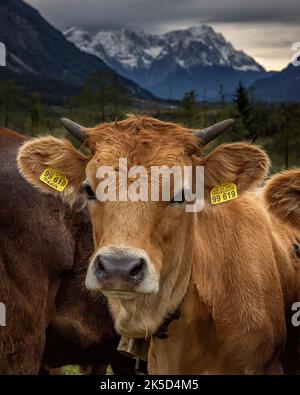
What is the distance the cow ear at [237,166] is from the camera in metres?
5.66

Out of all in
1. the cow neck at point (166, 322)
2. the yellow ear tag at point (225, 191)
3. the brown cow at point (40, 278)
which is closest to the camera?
the cow neck at point (166, 322)

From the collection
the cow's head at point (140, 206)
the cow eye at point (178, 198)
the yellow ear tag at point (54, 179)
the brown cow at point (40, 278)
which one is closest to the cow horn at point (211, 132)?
the cow's head at point (140, 206)

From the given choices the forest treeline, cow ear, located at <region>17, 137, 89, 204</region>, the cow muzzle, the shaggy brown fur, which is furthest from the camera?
the forest treeline

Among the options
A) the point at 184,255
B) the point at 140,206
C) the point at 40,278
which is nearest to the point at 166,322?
the point at 184,255

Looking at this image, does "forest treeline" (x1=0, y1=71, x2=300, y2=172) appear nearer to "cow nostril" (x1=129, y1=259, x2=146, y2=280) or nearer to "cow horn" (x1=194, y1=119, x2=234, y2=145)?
"cow horn" (x1=194, y1=119, x2=234, y2=145)

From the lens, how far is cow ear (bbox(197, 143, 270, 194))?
223 inches

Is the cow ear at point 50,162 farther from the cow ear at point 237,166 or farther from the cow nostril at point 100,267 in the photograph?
the cow nostril at point 100,267

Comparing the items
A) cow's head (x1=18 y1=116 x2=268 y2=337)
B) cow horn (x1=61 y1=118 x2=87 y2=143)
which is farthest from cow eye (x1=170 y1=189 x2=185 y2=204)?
cow horn (x1=61 y1=118 x2=87 y2=143)

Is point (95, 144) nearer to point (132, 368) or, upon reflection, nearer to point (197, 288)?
point (197, 288)

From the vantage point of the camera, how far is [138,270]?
14.9ft

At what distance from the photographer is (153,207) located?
16.3 ft

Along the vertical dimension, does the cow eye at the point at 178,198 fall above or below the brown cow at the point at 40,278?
above

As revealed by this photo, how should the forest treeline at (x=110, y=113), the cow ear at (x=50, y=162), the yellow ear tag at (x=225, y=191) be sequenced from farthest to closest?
the forest treeline at (x=110, y=113) < the cow ear at (x=50, y=162) < the yellow ear tag at (x=225, y=191)

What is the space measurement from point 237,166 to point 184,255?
87cm
